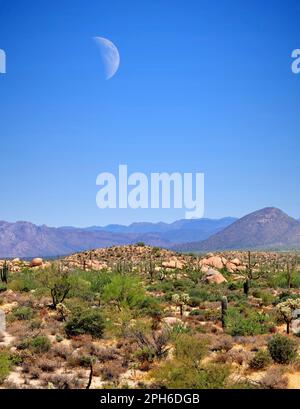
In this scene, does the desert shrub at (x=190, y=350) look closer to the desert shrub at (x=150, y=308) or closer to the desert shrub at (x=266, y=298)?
the desert shrub at (x=150, y=308)

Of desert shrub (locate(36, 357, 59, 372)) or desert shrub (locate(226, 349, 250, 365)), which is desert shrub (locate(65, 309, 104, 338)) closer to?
desert shrub (locate(36, 357, 59, 372))

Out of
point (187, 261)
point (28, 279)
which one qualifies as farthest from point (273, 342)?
point (187, 261)

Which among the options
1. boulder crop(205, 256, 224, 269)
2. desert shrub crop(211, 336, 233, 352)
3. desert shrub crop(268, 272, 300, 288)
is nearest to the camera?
desert shrub crop(211, 336, 233, 352)

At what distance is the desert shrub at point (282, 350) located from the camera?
18078mm

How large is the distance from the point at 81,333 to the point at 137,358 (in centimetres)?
487

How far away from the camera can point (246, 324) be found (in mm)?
24547

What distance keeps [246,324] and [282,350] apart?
6.39m

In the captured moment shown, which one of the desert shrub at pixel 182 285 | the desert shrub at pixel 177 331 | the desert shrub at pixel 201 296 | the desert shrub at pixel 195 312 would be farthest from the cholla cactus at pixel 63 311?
the desert shrub at pixel 182 285

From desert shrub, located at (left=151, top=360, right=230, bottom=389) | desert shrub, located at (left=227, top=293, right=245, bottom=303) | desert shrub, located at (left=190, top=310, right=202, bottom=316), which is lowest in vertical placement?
desert shrub, located at (left=227, top=293, right=245, bottom=303)

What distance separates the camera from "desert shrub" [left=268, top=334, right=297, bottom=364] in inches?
712

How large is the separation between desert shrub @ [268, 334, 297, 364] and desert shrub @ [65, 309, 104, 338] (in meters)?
8.08

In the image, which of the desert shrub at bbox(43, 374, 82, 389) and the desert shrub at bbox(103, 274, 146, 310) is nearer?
the desert shrub at bbox(43, 374, 82, 389)

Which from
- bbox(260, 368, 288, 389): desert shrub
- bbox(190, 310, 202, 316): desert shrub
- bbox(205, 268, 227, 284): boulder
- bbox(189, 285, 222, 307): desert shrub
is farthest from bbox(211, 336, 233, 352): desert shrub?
bbox(205, 268, 227, 284): boulder
